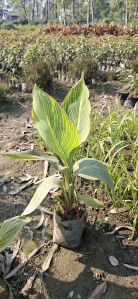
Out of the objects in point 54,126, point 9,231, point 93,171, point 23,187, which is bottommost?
point 23,187

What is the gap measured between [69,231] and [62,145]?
0.63 metres

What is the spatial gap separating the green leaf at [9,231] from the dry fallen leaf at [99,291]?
23.9 inches

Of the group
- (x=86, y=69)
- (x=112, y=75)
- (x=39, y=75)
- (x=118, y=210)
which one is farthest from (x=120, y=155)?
(x=112, y=75)

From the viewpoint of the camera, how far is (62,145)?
202 cm

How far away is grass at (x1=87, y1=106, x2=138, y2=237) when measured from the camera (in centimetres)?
254

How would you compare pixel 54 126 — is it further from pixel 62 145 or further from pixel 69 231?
pixel 69 231

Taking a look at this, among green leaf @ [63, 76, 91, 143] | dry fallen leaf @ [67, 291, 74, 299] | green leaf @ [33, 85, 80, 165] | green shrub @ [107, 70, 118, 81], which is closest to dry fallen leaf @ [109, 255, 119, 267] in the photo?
dry fallen leaf @ [67, 291, 74, 299]

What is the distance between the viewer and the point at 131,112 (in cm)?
355

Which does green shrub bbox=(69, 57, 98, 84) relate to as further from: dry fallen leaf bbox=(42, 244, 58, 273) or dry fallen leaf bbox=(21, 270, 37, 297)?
dry fallen leaf bbox=(21, 270, 37, 297)

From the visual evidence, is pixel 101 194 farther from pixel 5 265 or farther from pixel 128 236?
pixel 5 265

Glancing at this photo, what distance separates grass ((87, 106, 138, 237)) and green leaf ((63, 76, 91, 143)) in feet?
1.72

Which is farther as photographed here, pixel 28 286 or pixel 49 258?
pixel 49 258

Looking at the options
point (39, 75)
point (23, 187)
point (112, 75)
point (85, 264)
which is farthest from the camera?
point (112, 75)

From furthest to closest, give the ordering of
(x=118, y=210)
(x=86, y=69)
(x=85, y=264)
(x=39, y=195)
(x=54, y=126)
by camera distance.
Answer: (x=86, y=69) < (x=118, y=210) < (x=85, y=264) < (x=54, y=126) < (x=39, y=195)
